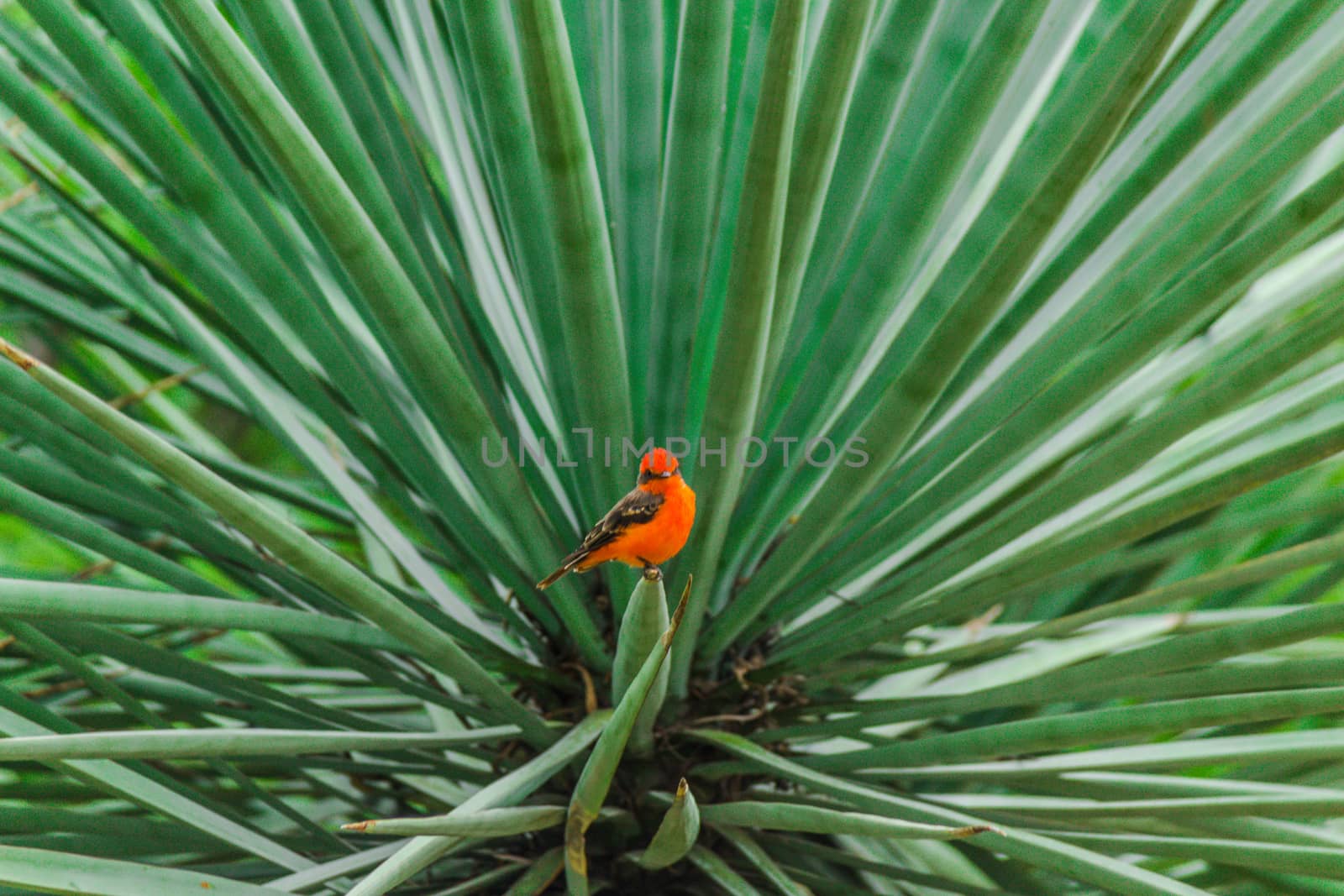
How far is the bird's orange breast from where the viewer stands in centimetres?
73

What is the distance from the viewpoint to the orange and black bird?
2.38ft

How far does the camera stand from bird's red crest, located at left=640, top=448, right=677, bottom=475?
0.72 meters

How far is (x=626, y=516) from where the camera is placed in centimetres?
74

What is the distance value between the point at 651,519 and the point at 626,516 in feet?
0.06

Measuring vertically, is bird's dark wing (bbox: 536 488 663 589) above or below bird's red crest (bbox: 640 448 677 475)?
below

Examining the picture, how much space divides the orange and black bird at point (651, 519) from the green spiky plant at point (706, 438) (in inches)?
1.3

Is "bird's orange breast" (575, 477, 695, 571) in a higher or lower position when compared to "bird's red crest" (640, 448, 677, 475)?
lower

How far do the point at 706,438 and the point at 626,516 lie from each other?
3.0 inches

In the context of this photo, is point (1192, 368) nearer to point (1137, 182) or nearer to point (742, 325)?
point (1137, 182)

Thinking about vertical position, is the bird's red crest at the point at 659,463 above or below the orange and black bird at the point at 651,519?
above

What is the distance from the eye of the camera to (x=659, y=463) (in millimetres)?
720

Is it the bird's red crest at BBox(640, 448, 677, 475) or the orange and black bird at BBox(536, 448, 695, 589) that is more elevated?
the bird's red crest at BBox(640, 448, 677, 475)

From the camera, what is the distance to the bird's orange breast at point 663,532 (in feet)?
2.40

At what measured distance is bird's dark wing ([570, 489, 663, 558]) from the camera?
73cm
